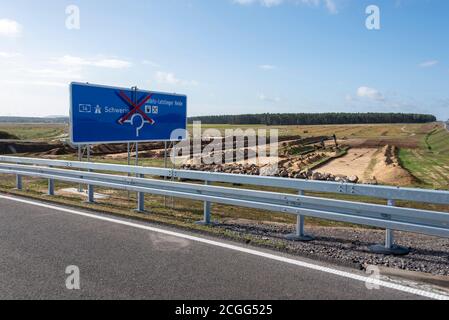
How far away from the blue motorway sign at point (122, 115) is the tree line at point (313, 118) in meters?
146

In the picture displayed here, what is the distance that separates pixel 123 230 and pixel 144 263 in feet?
5.84

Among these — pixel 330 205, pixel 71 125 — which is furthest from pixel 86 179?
pixel 330 205

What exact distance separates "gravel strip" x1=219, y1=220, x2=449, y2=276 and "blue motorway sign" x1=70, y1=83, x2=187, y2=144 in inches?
190

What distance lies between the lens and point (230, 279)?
493cm

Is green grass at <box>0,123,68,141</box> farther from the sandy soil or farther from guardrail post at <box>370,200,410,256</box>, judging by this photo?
guardrail post at <box>370,200,410,256</box>

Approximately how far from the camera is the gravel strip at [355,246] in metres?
5.48

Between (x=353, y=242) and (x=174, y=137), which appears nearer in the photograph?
(x=353, y=242)

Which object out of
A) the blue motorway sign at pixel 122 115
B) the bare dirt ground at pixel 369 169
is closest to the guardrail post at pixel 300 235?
the blue motorway sign at pixel 122 115

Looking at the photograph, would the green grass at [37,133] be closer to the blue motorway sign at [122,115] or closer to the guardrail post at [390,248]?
the blue motorway sign at [122,115]

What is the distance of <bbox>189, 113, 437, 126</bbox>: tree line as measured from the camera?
544ft

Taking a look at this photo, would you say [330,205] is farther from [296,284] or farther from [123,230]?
[123,230]

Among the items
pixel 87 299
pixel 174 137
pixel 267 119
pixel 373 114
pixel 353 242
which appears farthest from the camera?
pixel 373 114

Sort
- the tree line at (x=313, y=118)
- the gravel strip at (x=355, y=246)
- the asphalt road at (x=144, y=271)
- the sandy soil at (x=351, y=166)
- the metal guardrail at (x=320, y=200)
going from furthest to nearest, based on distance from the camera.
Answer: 1. the tree line at (x=313, y=118)
2. the sandy soil at (x=351, y=166)
3. the metal guardrail at (x=320, y=200)
4. the gravel strip at (x=355, y=246)
5. the asphalt road at (x=144, y=271)

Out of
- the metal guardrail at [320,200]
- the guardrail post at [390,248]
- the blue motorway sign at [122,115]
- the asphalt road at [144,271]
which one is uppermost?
the blue motorway sign at [122,115]
